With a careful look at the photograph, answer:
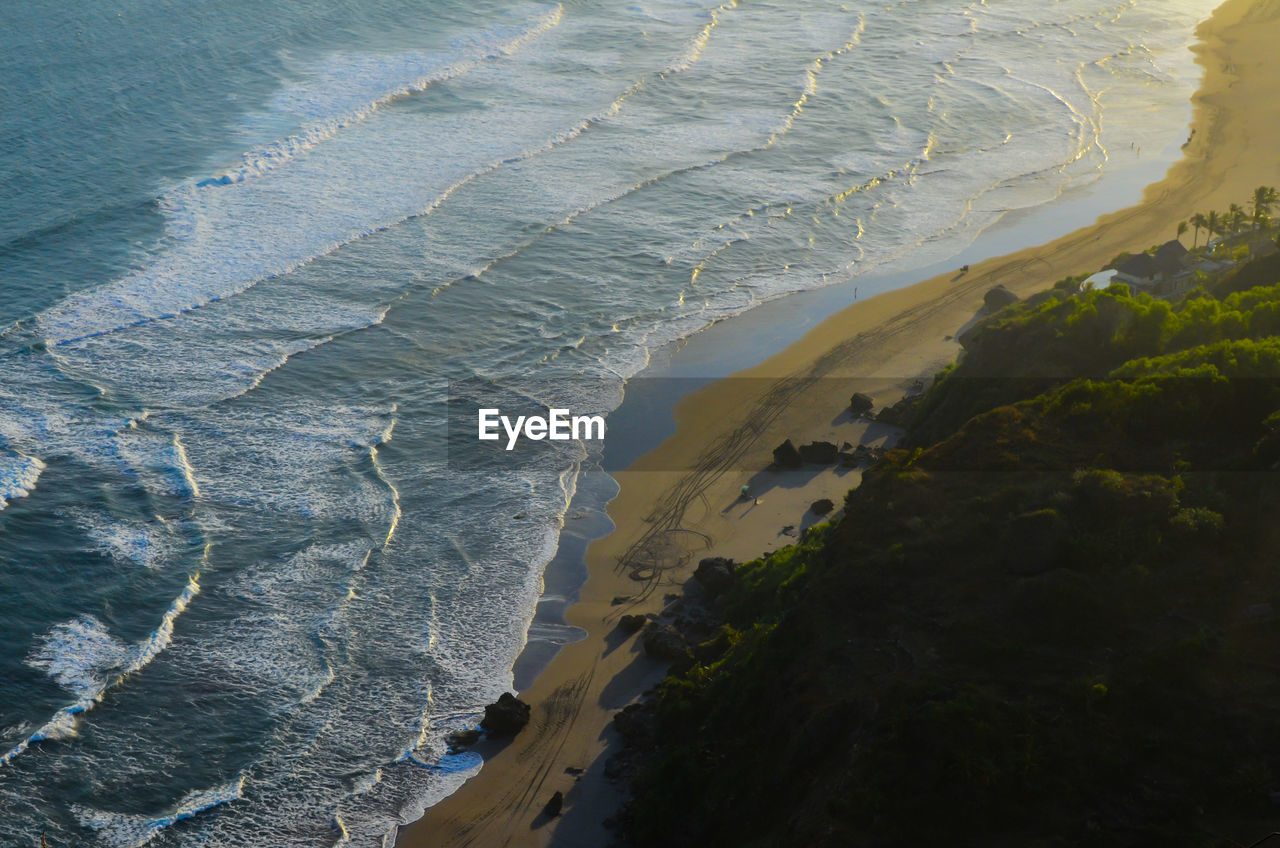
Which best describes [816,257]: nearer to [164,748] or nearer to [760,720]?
[760,720]

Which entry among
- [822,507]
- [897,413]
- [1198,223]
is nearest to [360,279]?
[897,413]

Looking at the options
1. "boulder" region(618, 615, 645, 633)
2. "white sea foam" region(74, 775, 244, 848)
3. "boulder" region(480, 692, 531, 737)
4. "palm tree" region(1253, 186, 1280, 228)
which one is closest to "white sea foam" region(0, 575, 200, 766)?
"white sea foam" region(74, 775, 244, 848)

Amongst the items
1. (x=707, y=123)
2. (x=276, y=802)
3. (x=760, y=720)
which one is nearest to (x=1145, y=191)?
(x=707, y=123)

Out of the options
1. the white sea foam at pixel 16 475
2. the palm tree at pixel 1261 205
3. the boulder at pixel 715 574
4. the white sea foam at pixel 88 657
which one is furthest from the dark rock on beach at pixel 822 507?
the white sea foam at pixel 16 475

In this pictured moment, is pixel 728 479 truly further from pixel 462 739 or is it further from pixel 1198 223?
pixel 1198 223

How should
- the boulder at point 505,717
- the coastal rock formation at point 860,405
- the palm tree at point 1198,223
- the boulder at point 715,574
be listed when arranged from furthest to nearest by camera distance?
the palm tree at point 1198,223
the coastal rock formation at point 860,405
the boulder at point 715,574
the boulder at point 505,717

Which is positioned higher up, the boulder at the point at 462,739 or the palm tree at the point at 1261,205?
the palm tree at the point at 1261,205

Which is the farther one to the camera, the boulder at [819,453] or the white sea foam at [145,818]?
the boulder at [819,453]

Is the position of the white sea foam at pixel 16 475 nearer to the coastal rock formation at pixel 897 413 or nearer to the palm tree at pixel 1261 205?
the coastal rock formation at pixel 897 413

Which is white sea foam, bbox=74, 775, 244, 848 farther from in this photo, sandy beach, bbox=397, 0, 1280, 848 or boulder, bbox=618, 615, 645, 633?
boulder, bbox=618, 615, 645, 633
